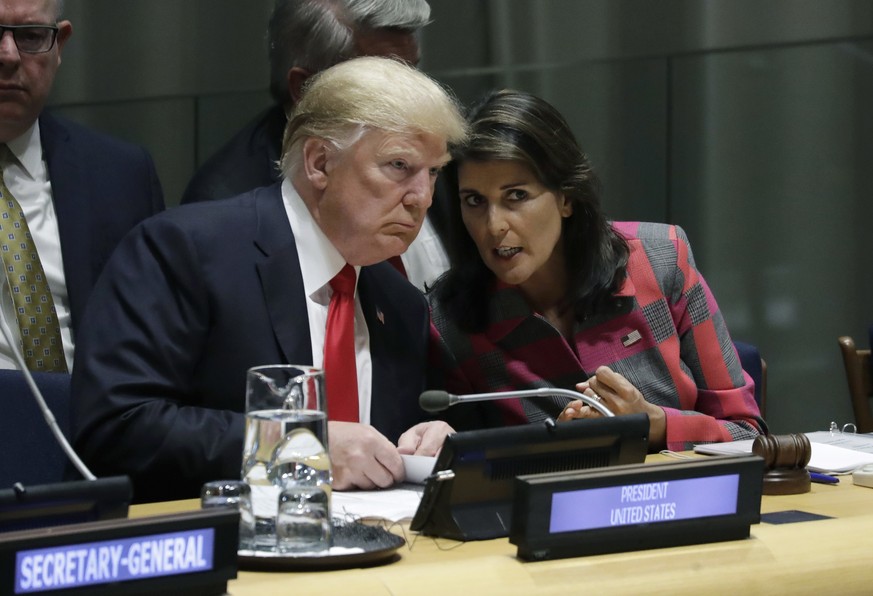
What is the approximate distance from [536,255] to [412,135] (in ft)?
1.57

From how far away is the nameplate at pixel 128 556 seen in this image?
1279mm

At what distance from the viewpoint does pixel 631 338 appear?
2.79 meters

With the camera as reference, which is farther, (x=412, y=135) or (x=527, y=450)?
(x=412, y=135)

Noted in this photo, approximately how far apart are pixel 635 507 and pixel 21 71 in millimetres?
1819

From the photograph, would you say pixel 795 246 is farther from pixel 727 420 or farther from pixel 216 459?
pixel 216 459

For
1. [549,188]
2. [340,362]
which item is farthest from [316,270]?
[549,188]

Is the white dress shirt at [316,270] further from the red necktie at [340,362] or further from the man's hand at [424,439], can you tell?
the man's hand at [424,439]

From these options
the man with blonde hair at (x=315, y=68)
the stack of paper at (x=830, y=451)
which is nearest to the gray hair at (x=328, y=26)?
the man with blonde hair at (x=315, y=68)

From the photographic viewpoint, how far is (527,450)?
1.78 metres

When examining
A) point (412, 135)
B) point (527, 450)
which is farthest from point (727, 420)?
point (527, 450)

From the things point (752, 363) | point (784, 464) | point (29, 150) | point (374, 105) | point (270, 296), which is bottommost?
point (752, 363)

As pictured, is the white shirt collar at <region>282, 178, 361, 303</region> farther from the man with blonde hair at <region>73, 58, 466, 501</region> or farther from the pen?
the pen

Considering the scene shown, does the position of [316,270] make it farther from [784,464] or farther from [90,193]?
[784,464]

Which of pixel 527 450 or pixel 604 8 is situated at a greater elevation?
pixel 604 8
